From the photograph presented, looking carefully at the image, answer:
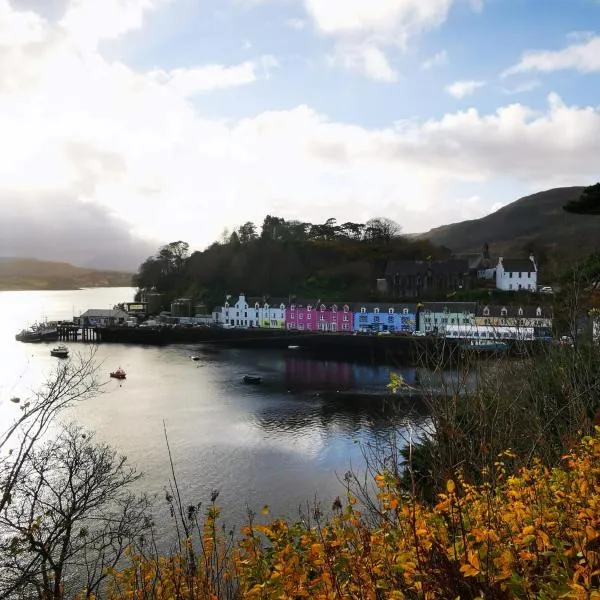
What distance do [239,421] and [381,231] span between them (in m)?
63.1

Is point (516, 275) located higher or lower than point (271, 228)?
lower

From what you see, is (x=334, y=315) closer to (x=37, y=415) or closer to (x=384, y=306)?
(x=384, y=306)

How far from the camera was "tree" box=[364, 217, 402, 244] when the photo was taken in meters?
80.6

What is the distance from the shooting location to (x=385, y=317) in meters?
55.1

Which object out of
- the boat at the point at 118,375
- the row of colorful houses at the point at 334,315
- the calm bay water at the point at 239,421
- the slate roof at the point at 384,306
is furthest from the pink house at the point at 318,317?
the boat at the point at 118,375

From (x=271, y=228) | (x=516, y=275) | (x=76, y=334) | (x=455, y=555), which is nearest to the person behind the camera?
(x=455, y=555)

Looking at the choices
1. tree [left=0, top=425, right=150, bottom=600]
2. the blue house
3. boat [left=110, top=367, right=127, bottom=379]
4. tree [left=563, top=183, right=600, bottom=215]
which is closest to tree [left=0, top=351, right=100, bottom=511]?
tree [left=0, top=425, right=150, bottom=600]

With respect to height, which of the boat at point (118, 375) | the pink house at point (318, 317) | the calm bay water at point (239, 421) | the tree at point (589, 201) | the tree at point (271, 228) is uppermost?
the tree at point (271, 228)

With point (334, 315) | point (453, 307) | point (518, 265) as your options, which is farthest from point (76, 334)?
point (518, 265)

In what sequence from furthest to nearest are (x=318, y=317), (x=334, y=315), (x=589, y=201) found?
Answer: (x=318, y=317) → (x=334, y=315) → (x=589, y=201)

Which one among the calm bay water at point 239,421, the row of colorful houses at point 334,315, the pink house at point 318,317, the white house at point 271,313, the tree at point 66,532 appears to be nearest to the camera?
the tree at point 66,532

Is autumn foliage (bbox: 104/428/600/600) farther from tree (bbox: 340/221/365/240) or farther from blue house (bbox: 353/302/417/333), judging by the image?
tree (bbox: 340/221/365/240)

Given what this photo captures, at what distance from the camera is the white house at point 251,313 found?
59.6 m

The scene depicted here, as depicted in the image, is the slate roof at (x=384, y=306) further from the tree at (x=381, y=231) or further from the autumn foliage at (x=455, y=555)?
the autumn foliage at (x=455, y=555)
